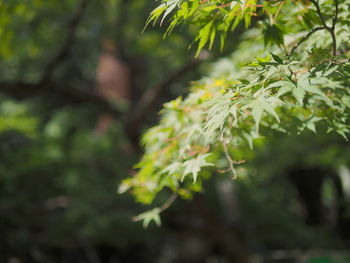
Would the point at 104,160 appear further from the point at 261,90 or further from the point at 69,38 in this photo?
the point at 261,90

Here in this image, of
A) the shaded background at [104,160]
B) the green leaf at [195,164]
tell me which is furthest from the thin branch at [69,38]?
the green leaf at [195,164]

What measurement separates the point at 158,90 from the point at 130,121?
827 millimetres

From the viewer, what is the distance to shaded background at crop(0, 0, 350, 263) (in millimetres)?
6004

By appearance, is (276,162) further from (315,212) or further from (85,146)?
(315,212)

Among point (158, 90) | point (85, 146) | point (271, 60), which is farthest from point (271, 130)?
point (85, 146)

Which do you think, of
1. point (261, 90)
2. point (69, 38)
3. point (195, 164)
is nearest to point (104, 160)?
point (69, 38)

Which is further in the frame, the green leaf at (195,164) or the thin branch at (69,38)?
the thin branch at (69,38)

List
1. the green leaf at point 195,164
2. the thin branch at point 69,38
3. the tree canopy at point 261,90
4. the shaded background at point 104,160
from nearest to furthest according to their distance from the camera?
the tree canopy at point 261,90
the green leaf at point 195,164
the thin branch at point 69,38
the shaded background at point 104,160

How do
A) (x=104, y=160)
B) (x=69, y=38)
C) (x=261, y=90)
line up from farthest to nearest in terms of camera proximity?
(x=104, y=160) → (x=69, y=38) → (x=261, y=90)

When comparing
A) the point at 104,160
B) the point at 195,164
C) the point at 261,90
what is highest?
the point at 261,90

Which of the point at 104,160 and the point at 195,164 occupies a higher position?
the point at 195,164

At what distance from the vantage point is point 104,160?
23.4 ft

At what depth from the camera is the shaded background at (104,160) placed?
6.00 m

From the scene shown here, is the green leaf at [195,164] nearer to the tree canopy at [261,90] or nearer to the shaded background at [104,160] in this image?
the tree canopy at [261,90]
